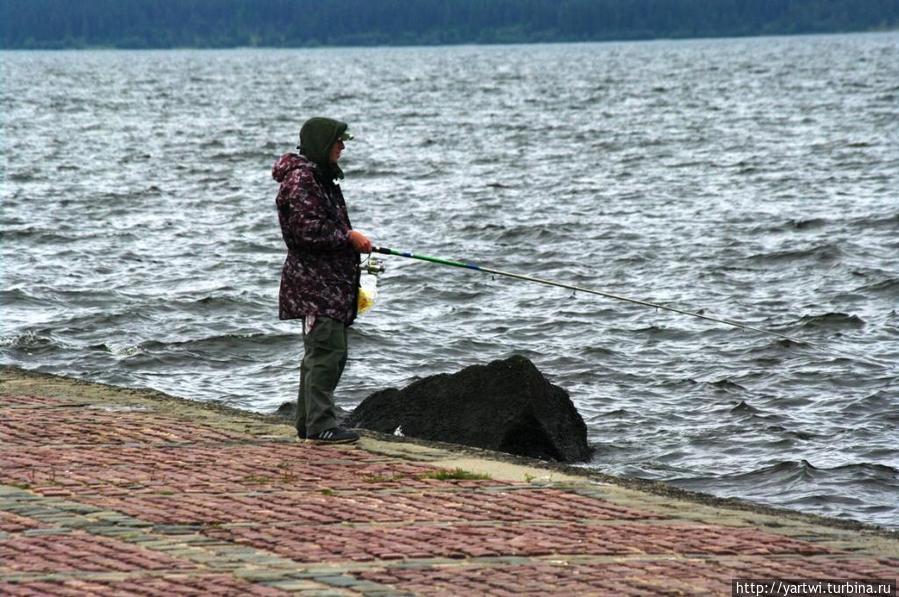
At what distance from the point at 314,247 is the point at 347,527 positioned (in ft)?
7.03

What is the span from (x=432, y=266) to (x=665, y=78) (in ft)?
231

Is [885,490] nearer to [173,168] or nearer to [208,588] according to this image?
[208,588]

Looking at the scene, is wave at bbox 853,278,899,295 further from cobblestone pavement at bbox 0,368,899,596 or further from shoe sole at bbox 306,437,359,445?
shoe sole at bbox 306,437,359,445

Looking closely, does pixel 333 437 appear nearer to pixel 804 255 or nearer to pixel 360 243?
pixel 360 243

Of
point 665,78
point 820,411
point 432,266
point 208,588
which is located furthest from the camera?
point 665,78

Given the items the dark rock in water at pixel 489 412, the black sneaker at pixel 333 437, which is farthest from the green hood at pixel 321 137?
the dark rock in water at pixel 489 412

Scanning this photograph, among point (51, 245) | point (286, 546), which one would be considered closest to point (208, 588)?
point (286, 546)

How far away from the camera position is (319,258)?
8.97 metres

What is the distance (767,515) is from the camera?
8133 mm

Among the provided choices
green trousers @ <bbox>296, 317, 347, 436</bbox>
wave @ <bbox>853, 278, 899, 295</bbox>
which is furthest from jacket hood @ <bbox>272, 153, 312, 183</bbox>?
A: wave @ <bbox>853, 278, 899, 295</bbox>

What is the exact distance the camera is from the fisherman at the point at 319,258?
348 inches

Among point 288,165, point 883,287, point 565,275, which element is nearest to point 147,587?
point 288,165

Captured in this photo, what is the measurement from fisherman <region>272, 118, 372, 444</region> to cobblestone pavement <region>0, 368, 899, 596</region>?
1.10 ft

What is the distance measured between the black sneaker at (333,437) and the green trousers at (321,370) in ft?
0.07
